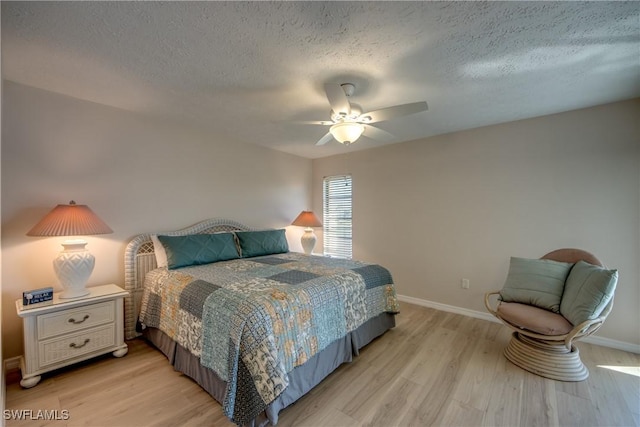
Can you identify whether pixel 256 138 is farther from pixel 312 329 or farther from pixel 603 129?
pixel 603 129

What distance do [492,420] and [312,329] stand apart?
4.27ft

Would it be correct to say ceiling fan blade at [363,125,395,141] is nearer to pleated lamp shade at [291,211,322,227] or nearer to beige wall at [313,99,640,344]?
beige wall at [313,99,640,344]

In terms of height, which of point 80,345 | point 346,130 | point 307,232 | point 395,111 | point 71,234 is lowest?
point 80,345

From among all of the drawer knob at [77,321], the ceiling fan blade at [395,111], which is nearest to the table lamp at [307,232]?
the ceiling fan blade at [395,111]

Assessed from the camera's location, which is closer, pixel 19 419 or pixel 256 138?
pixel 19 419

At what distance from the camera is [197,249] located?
2.90 m

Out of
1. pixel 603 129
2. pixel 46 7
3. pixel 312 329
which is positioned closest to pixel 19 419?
pixel 312 329

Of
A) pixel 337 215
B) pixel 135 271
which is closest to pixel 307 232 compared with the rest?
pixel 337 215

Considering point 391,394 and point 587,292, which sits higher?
point 587,292

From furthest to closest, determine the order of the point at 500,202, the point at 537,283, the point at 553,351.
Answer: the point at 500,202, the point at 537,283, the point at 553,351

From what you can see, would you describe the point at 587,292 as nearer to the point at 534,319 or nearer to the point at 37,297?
the point at 534,319

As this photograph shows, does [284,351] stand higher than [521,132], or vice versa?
[521,132]

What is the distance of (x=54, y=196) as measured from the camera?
7.88 feet

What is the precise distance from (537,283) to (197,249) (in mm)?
3455
